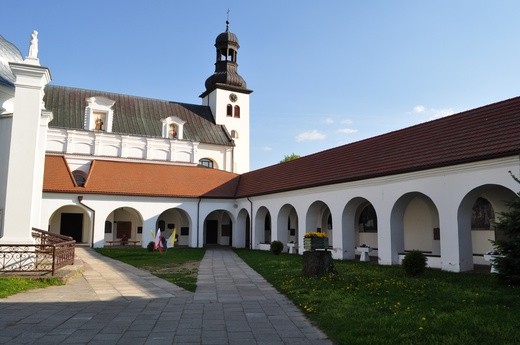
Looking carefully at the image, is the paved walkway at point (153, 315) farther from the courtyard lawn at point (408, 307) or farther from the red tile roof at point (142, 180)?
the red tile roof at point (142, 180)

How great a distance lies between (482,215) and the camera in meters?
18.8

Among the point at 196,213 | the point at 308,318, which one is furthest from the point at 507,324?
the point at 196,213

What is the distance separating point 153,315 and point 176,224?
90.8ft

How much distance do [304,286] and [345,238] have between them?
10155 millimetres

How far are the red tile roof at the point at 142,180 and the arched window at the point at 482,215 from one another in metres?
19.0

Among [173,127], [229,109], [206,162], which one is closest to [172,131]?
[173,127]

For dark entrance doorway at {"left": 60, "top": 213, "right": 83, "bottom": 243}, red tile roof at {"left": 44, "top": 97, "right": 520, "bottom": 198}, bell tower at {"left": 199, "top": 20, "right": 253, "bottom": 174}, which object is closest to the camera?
red tile roof at {"left": 44, "top": 97, "right": 520, "bottom": 198}

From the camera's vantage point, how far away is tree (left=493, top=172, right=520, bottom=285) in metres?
11.3

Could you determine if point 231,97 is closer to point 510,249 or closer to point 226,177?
point 226,177

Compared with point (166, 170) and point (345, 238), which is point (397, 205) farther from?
point (166, 170)

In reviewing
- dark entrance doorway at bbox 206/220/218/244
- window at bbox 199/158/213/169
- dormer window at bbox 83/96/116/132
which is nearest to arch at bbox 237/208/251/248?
dark entrance doorway at bbox 206/220/218/244

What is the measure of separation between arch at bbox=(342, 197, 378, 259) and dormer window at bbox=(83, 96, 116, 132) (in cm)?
2431

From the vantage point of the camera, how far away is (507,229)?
37.6ft

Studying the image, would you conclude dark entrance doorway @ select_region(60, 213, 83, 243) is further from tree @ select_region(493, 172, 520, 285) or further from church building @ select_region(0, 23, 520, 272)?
tree @ select_region(493, 172, 520, 285)
